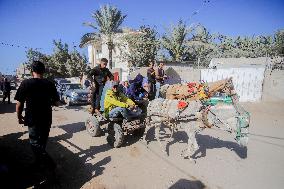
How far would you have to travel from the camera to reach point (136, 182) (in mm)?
5895

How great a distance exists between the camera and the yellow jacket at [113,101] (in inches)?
324

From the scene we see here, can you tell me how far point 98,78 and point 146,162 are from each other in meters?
4.01

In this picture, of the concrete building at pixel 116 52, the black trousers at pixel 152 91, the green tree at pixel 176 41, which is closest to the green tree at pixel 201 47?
the green tree at pixel 176 41

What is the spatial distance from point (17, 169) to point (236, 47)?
136ft

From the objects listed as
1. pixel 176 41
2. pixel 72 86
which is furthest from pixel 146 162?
pixel 176 41

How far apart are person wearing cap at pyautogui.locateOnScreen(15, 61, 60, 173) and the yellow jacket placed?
2943 millimetres

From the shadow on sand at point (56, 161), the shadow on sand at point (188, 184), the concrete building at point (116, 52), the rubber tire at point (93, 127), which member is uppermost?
the concrete building at point (116, 52)

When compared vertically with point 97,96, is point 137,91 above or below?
above

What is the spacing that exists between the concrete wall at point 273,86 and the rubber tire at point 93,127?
1540cm

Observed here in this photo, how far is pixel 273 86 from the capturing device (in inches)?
774

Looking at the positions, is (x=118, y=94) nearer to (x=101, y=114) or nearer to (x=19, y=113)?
(x=101, y=114)

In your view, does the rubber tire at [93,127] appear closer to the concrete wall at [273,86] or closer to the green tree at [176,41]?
the concrete wall at [273,86]

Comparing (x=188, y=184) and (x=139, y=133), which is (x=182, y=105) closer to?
(x=188, y=184)

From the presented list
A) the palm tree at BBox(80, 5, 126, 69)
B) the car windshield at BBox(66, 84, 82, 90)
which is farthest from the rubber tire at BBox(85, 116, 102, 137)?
the palm tree at BBox(80, 5, 126, 69)
